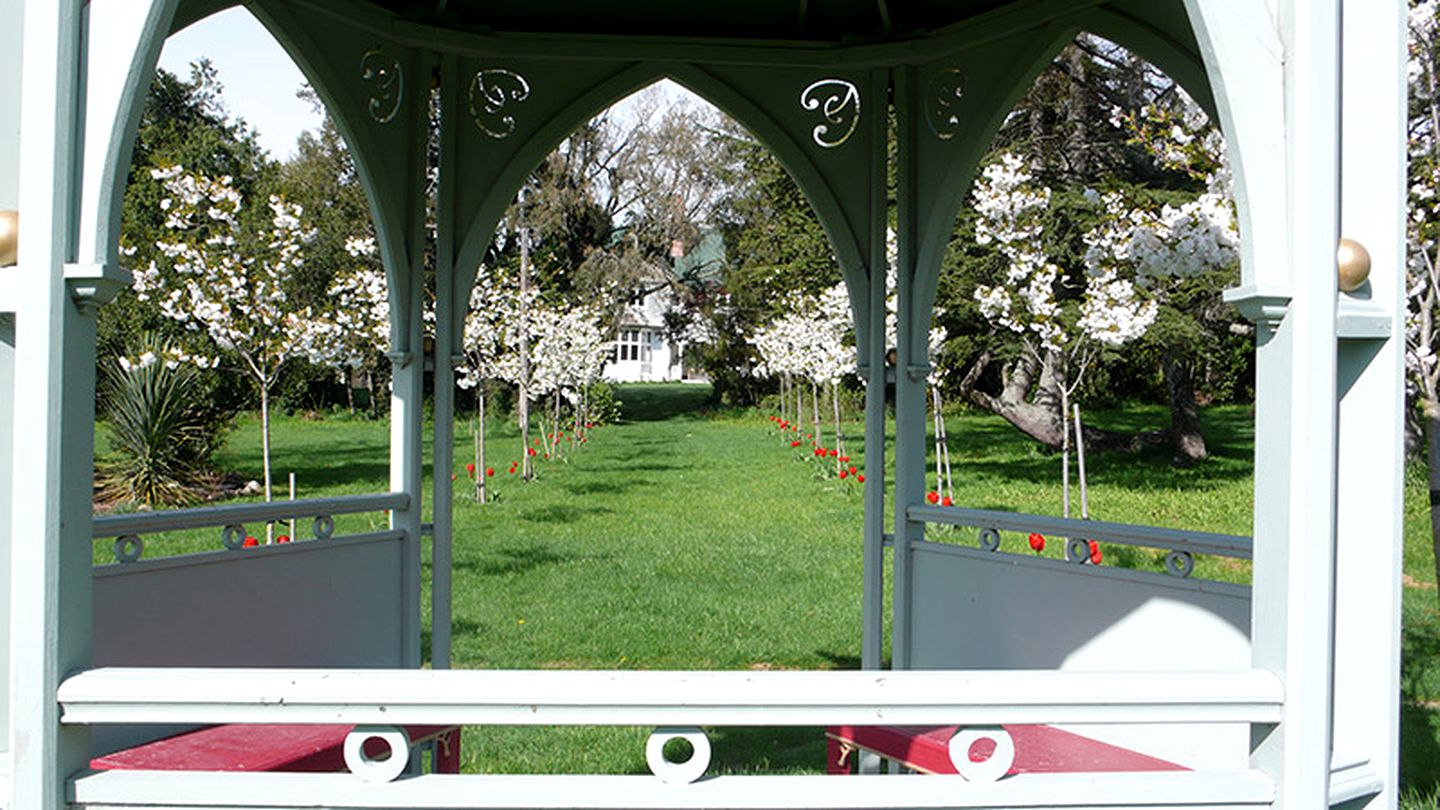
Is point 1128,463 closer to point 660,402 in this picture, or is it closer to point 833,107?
point 833,107

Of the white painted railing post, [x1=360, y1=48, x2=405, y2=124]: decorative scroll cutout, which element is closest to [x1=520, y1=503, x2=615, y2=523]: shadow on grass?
[x1=360, y1=48, x2=405, y2=124]: decorative scroll cutout

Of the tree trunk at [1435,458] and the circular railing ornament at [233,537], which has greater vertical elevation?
the tree trunk at [1435,458]

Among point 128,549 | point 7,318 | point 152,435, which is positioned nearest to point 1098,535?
point 128,549

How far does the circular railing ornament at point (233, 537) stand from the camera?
3.90 m

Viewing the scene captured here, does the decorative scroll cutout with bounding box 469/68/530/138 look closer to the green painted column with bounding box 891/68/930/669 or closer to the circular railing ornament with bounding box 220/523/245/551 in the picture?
the green painted column with bounding box 891/68/930/669

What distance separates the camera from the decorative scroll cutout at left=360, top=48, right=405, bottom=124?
178 inches

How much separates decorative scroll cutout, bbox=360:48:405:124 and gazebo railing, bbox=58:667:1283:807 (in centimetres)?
287

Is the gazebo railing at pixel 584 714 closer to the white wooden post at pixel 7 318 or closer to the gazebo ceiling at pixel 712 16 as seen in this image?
the white wooden post at pixel 7 318

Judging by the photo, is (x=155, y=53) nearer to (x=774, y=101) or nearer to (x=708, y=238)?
(x=774, y=101)

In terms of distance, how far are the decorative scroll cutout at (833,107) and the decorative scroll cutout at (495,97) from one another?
1150 mm

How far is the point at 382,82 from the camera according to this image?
4594mm

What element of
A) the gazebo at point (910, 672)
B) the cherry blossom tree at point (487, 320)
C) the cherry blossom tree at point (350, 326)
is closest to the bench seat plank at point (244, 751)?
the gazebo at point (910, 672)

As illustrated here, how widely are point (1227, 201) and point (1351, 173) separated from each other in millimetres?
4587

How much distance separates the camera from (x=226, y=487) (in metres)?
15.2
